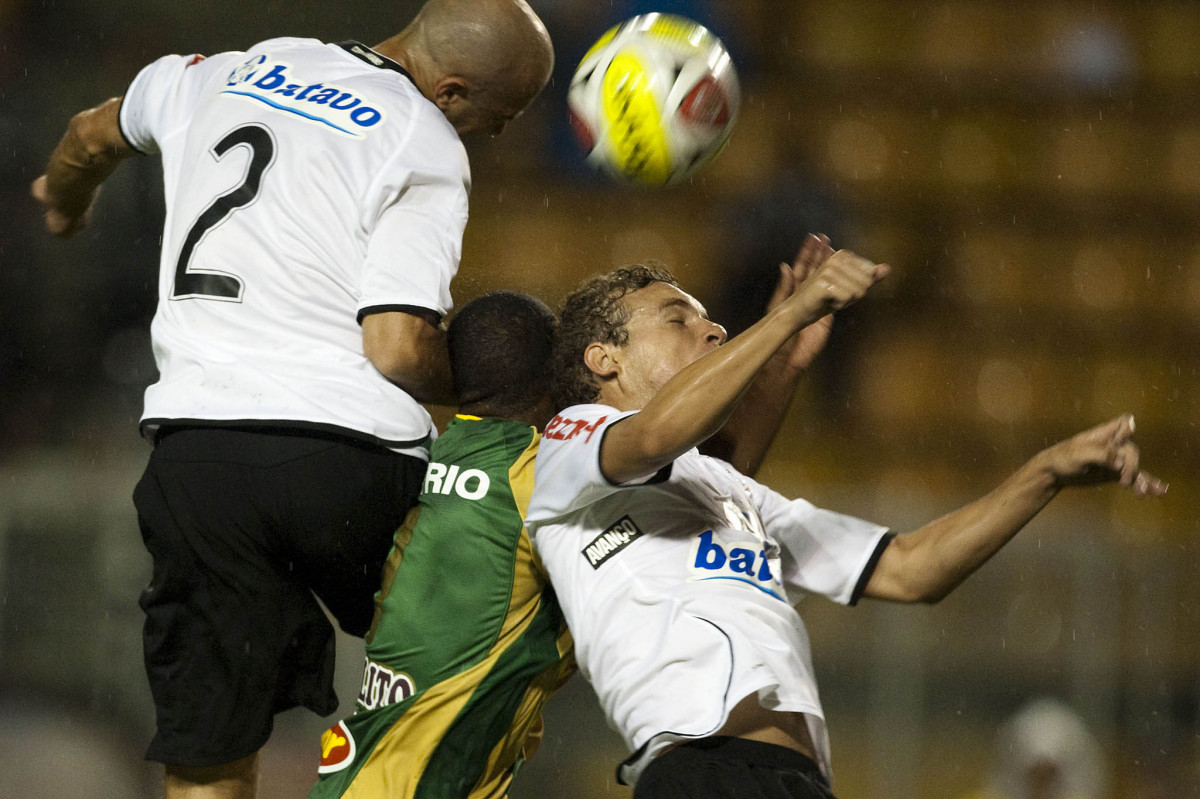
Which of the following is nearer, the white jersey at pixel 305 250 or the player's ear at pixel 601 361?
the white jersey at pixel 305 250

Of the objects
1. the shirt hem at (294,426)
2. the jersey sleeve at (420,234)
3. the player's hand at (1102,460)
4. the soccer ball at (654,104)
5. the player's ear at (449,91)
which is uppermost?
the soccer ball at (654,104)

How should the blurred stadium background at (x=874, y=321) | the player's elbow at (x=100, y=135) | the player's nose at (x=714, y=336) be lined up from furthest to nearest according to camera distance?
the blurred stadium background at (x=874, y=321) < the player's elbow at (x=100, y=135) < the player's nose at (x=714, y=336)

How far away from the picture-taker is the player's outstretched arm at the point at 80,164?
8.96 ft

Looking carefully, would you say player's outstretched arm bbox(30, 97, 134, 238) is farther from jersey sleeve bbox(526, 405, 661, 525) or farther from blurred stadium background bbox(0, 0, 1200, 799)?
blurred stadium background bbox(0, 0, 1200, 799)

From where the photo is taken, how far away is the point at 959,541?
2.20 m

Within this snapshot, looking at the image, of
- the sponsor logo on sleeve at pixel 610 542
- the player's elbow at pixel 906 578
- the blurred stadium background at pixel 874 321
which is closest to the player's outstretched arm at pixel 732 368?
the sponsor logo on sleeve at pixel 610 542

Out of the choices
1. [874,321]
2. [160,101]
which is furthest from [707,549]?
[874,321]

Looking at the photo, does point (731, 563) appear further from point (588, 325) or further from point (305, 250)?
point (305, 250)

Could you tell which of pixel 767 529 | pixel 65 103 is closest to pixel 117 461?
Answer: pixel 65 103

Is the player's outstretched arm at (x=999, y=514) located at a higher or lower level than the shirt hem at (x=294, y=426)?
higher

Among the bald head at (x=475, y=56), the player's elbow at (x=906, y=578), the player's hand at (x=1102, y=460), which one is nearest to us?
the player's hand at (x=1102, y=460)

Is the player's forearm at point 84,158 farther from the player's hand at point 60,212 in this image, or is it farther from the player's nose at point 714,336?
the player's nose at point 714,336

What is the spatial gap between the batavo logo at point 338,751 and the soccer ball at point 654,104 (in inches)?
48.1

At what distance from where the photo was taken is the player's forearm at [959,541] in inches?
82.7
